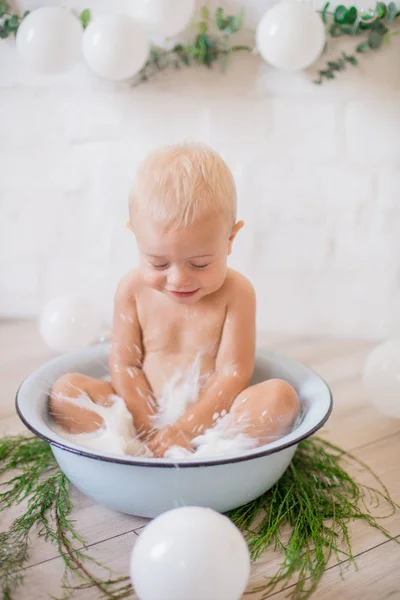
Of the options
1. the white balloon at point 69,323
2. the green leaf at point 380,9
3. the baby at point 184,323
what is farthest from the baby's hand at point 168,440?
the green leaf at point 380,9

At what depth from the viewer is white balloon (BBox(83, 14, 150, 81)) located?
4.74ft

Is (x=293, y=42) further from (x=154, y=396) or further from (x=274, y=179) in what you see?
(x=154, y=396)

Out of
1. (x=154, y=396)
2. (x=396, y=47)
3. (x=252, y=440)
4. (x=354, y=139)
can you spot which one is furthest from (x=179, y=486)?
(x=396, y=47)

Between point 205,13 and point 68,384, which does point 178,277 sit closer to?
point 68,384

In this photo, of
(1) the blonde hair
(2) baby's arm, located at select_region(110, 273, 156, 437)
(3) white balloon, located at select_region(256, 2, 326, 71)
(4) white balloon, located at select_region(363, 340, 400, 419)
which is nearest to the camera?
(1) the blonde hair

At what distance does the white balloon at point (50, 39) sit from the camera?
1.49 metres

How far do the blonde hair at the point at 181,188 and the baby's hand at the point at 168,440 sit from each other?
12.8 inches

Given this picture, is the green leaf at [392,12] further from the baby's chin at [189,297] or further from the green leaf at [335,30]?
the baby's chin at [189,297]

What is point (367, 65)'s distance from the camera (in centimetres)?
164

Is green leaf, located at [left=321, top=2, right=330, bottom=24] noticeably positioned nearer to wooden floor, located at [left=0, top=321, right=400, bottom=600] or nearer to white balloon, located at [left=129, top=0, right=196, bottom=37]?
white balloon, located at [left=129, top=0, right=196, bottom=37]

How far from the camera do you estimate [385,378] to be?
128 centimetres

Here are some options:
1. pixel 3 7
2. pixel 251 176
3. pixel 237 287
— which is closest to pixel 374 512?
pixel 237 287

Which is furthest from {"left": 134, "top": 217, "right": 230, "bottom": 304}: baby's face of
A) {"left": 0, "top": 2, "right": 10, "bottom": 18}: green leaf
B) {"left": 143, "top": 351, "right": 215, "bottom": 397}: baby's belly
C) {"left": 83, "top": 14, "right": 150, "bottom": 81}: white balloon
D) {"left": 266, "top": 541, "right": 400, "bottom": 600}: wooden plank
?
{"left": 0, "top": 2, "right": 10, "bottom": 18}: green leaf

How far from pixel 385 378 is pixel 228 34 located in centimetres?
93
